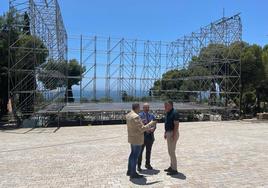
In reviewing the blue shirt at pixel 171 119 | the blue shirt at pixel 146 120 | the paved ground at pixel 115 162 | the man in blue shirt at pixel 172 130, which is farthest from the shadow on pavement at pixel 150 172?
the blue shirt at pixel 171 119

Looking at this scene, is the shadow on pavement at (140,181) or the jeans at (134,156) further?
the jeans at (134,156)

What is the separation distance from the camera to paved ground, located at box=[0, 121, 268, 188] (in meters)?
6.36

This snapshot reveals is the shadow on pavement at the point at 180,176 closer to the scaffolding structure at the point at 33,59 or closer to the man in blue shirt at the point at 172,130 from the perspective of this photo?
the man in blue shirt at the point at 172,130

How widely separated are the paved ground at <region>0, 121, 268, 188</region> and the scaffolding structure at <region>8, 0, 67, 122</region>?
572cm

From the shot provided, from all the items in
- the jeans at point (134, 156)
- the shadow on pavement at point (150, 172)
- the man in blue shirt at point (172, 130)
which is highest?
the man in blue shirt at point (172, 130)

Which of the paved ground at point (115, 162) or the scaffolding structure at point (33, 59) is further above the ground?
the scaffolding structure at point (33, 59)

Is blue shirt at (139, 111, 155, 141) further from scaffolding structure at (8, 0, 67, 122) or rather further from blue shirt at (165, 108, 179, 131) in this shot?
scaffolding structure at (8, 0, 67, 122)

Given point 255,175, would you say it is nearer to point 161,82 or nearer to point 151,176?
point 151,176

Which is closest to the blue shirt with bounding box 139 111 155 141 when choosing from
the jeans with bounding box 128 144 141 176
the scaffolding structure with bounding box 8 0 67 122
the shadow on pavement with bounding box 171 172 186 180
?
the jeans with bounding box 128 144 141 176

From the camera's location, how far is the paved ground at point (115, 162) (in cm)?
636

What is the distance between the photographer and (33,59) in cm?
1717

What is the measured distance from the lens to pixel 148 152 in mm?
7199

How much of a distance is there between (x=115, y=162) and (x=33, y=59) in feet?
35.3

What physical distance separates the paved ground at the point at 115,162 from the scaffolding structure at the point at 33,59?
572 centimetres
